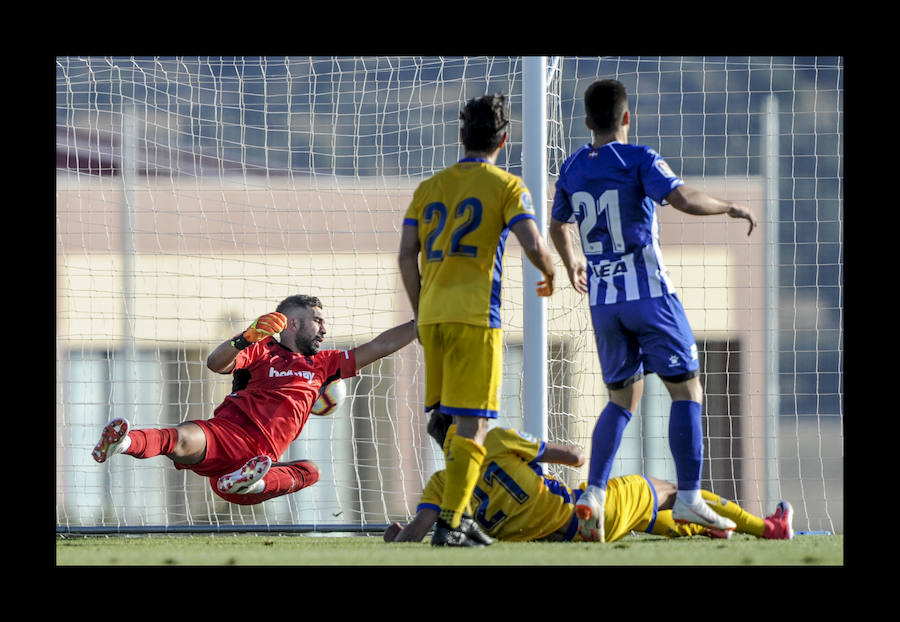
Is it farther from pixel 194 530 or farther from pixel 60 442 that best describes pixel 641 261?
pixel 60 442

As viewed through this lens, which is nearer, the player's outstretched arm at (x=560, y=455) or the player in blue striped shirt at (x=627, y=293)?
the player in blue striped shirt at (x=627, y=293)

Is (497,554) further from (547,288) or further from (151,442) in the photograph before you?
(151,442)

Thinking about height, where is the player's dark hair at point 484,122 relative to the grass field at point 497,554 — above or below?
above

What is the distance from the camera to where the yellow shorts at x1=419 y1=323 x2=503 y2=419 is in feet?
13.3

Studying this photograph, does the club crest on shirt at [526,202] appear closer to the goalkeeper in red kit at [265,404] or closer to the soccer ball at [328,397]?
the goalkeeper in red kit at [265,404]

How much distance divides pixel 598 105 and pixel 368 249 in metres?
5.91

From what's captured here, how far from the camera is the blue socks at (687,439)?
425 centimetres

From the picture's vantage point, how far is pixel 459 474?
4.04 meters

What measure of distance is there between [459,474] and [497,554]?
1.17 feet

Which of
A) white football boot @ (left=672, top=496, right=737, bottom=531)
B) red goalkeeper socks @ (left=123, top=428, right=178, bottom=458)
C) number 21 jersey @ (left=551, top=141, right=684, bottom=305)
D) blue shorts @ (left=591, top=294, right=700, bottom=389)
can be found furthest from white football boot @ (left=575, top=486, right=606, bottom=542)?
red goalkeeper socks @ (left=123, top=428, right=178, bottom=458)

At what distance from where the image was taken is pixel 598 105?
14.3ft

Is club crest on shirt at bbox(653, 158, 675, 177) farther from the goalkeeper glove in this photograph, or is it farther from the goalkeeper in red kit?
the goalkeeper glove

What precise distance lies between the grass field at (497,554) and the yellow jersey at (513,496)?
10 cm

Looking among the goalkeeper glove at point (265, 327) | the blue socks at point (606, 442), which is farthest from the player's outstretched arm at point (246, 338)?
the blue socks at point (606, 442)
